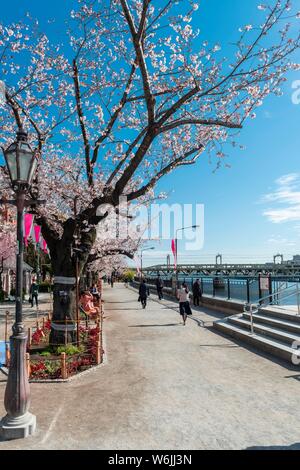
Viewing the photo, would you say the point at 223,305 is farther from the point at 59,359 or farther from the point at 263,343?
the point at 59,359

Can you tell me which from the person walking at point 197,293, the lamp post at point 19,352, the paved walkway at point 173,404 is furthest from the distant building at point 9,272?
the lamp post at point 19,352

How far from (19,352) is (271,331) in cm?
888

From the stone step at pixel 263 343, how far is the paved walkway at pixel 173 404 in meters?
0.51

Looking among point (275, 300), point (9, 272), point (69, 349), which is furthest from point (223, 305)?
point (9, 272)

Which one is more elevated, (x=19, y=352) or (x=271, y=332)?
(x=19, y=352)

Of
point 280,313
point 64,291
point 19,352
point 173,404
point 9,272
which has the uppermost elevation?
point 64,291

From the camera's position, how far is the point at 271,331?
12188 millimetres

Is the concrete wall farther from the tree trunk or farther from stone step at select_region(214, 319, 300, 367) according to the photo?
the tree trunk

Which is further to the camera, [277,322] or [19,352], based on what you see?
[277,322]

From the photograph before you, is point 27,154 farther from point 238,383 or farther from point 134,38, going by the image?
point 238,383

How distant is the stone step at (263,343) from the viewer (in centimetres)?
996

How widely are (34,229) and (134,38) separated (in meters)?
13.7

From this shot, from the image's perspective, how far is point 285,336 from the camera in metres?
11.2

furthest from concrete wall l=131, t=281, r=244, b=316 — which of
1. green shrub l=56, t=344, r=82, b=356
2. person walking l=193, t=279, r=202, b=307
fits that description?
green shrub l=56, t=344, r=82, b=356
